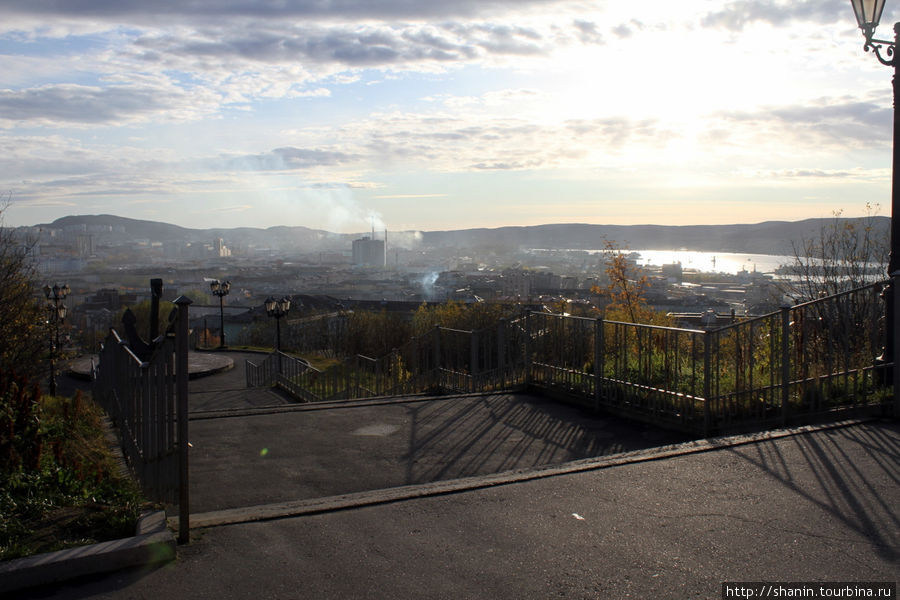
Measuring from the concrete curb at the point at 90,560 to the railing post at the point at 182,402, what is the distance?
0.49ft

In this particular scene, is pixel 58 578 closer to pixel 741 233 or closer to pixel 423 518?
pixel 423 518

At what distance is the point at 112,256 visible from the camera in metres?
128

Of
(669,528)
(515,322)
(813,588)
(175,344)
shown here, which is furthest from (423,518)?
(515,322)

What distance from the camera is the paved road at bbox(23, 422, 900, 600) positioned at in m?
3.63

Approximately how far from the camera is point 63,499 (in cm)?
478

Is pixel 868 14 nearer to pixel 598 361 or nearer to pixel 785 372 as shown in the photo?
pixel 785 372

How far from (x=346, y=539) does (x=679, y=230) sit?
396ft

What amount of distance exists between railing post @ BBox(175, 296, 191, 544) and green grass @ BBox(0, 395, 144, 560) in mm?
290

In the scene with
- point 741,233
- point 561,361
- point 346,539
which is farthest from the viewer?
point 741,233

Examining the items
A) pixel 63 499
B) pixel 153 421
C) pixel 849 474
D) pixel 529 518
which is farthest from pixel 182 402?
pixel 849 474

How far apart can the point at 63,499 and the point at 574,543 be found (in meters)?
3.40

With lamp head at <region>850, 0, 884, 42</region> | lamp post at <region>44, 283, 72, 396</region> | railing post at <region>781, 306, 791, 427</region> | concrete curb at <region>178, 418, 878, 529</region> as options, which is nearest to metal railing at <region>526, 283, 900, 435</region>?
railing post at <region>781, 306, 791, 427</region>

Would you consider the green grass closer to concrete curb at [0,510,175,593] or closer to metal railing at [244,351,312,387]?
concrete curb at [0,510,175,593]

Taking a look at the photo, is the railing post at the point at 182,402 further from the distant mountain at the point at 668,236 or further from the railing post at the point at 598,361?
the distant mountain at the point at 668,236
